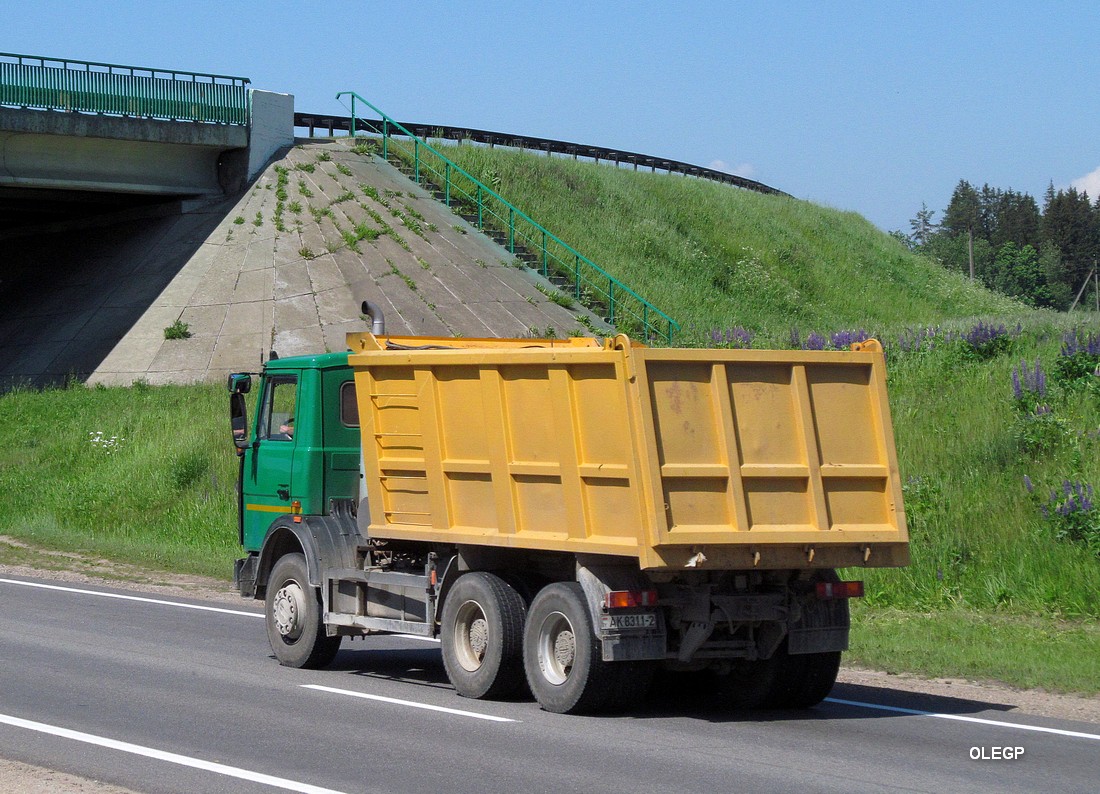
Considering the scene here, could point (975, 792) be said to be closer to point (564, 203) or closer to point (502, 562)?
point (502, 562)

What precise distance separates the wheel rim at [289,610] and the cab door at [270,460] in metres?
0.72

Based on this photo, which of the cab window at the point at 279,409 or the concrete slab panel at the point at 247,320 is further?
the concrete slab panel at the point at 247,320

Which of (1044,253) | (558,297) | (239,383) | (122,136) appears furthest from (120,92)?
(1044,253)

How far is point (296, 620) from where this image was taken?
1218 cm

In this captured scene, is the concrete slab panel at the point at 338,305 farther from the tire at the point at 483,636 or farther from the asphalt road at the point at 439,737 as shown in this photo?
the tire at the point at 483,636

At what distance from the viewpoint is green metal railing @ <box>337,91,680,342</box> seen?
3703 centimetres

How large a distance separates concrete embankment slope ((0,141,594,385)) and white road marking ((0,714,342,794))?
2210cm

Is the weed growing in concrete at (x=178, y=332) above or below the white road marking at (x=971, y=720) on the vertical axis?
above

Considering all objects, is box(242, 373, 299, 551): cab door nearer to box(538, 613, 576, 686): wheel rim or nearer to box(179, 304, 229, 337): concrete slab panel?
box(538, 613, 576, 686): wheel rim

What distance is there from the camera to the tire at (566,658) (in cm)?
945

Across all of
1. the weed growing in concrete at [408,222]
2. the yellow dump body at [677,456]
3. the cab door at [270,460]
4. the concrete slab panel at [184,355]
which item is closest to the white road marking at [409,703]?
the yellow dump body at [677,456]

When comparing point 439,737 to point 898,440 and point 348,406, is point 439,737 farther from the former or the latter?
point 898,440

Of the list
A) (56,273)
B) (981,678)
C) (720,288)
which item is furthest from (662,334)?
(981,678)

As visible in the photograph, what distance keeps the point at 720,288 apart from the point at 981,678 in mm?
33386
